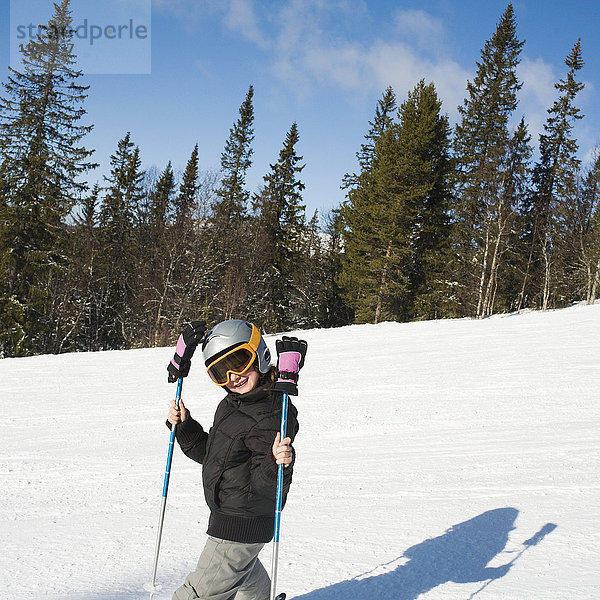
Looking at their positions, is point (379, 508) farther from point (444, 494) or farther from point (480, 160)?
point (480, 160)

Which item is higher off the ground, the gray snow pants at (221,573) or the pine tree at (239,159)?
Answer: the pine tree at (239,159)

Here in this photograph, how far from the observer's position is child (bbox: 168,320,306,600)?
2.62 metres

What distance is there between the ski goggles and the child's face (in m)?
0.03

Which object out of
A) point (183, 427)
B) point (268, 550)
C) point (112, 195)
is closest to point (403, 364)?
point (268, 550)

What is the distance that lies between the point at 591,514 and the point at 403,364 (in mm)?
8571

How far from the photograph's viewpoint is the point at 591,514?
15.3 ft

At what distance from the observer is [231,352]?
273 cm

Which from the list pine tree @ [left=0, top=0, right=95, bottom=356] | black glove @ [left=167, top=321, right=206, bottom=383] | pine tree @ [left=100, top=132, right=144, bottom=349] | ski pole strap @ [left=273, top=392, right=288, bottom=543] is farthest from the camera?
pine tree @ [left=100, top=132, right=144, bottom=349]

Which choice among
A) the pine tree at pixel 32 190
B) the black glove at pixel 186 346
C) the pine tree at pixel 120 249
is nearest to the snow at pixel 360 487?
the black glove at pixel 186 346

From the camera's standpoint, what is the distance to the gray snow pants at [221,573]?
8.50 ft

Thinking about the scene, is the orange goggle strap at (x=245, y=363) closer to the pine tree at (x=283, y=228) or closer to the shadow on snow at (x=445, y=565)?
the shadow on snow at (x=445, y=565)

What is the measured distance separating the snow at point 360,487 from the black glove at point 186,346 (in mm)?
1494

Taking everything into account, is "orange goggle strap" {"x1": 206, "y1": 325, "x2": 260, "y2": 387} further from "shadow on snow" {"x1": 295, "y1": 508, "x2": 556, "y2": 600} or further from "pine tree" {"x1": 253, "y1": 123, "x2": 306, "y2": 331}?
"pine tree" {"x1": 253, "y1": 123, "x2": 306, "y2": 331}

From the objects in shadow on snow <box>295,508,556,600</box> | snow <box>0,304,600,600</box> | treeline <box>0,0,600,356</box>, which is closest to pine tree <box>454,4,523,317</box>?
treeline <box>0,0,600,356</box>
